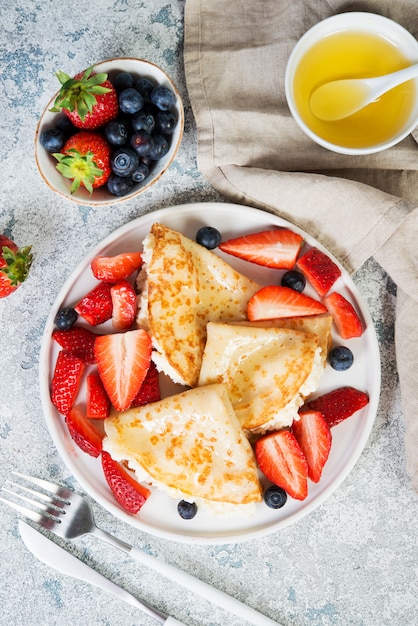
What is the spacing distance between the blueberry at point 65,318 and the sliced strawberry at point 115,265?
14 cm

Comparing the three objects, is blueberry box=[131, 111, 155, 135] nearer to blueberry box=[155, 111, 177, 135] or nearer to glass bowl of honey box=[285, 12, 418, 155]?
blueberry box=[155, 111, 177, 135]

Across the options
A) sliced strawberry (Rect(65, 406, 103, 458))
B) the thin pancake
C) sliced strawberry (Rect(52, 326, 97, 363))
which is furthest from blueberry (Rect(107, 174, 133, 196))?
sliced strawberry (Rect(65, 406, 103, 458))

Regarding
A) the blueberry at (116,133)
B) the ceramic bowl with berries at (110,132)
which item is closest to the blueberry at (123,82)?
the ceramic bowl with berries at (110,132)

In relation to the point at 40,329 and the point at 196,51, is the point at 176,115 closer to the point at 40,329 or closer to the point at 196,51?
the point at 196,51

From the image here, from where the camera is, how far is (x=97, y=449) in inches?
78.9

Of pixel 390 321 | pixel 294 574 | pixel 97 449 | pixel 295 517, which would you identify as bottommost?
pixel 294 574

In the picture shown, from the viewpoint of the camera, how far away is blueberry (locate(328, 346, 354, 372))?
2014 mm

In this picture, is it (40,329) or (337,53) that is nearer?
(337,53)

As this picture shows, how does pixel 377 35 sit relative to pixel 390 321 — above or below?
above

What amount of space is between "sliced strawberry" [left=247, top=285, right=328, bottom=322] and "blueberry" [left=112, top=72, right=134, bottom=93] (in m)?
0.76

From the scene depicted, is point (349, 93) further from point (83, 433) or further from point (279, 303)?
point (83, 433)

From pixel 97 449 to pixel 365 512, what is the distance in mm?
978

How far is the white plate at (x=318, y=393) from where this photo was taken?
2020 millimetres

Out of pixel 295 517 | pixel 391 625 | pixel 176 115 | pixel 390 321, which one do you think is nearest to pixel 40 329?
pixel 176 115
